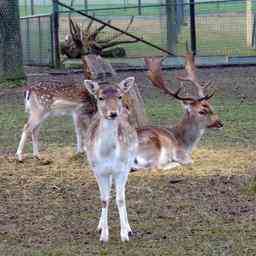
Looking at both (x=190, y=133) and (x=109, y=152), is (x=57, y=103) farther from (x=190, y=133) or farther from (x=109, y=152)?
(x=109, y=152)

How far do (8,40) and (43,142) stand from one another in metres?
6.92

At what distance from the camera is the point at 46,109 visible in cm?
989

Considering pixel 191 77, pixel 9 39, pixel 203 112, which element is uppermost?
pixel 9 39

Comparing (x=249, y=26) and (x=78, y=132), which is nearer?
(x=78, y=132)

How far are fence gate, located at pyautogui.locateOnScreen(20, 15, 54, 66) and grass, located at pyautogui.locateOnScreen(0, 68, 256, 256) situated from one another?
856 centimetres

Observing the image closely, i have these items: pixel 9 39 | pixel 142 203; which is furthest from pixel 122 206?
pixel 9 39

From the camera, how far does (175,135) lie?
9.45 m

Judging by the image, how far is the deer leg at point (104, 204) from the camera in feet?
20.5

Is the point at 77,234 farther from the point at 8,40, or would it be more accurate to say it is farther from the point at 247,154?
the point at 8,40

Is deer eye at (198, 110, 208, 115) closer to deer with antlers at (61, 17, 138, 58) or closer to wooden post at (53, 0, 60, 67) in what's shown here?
deer with antlers at (61, 17, 138, 58)

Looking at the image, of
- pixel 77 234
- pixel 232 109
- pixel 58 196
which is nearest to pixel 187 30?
pixel 232 109

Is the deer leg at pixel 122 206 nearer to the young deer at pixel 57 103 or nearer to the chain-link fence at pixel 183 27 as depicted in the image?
the young deer at pixel 57 103

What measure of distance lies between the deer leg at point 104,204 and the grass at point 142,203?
0.07m

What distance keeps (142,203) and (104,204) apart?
1144 millimetres
